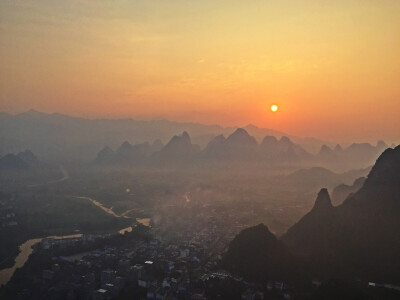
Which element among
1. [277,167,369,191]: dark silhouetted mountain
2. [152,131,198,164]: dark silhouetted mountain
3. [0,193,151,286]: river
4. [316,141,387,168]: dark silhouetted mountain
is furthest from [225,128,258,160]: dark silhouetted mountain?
[0,193,151,286]: river

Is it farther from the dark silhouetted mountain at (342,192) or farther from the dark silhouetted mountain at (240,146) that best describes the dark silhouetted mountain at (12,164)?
the dark silhouetted mountain at (342,192)

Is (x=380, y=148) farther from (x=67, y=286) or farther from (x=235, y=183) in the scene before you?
(x=67, y=286)

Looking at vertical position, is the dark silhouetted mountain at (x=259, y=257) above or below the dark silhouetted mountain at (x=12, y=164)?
below

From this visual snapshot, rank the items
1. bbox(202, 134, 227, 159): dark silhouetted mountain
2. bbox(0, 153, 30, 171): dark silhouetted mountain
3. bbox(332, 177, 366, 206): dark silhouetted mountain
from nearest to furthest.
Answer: bbox(332, 177, 366, 206): dark silhouetted mountain → bbox(0, 153, 30, 171): dark silhouetted mountain → bbox(202, 134, 227, 159): dark silhouetted mountain

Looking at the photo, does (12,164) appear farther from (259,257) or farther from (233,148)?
(259,257)

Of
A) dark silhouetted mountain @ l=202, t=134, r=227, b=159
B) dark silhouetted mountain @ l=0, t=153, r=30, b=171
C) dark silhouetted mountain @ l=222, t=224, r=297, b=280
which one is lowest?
dark silhouetted mountain @ l=222, t=224, r=297, b=280

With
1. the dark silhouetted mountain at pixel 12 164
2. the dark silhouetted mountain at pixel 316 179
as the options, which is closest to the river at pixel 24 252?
the dark silhouetted mountain at pixel 316 179

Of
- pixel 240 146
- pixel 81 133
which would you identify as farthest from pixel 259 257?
pixel 81 133

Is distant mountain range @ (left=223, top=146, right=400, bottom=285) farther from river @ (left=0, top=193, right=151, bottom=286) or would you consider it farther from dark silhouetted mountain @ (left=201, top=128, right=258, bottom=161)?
dark silhouetted mountain @ (left=201, top=128, right=258, bottom=161)
